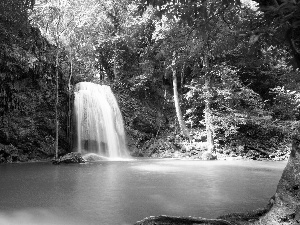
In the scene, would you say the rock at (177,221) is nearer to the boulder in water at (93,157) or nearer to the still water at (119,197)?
the still water at (119,197)

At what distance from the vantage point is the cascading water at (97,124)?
15766 millimetres

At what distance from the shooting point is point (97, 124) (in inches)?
639

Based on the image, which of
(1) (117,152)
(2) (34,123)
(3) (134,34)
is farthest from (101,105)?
(3) (134,34)

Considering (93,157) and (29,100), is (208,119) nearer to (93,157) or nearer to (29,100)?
(93,157)

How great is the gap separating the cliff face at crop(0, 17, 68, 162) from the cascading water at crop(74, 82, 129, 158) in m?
0.89

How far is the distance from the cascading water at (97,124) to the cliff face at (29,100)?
894 millimetres

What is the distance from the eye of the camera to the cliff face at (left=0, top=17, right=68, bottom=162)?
13.1 meters

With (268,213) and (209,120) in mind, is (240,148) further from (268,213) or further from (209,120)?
(268,213)

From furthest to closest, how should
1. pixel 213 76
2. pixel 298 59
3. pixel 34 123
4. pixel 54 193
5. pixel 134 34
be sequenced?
pixel 134 34 → pixel 213 76 → pixel 34 123 → pixel 54 193 → pixel 298 59

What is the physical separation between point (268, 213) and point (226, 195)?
8.98 ft

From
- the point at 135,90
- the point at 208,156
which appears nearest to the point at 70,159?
the point at 208,156

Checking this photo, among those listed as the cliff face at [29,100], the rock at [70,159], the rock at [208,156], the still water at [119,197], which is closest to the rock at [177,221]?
the still water at [119,197]

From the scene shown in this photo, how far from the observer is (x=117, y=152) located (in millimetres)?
16344

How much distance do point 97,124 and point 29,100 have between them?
3976 millimetres
